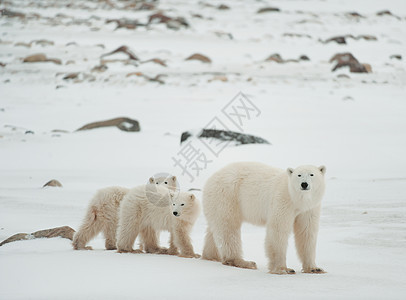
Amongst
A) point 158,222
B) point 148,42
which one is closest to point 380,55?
point 148,42

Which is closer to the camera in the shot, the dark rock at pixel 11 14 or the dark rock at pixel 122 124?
the dark rock at pixel 122 124

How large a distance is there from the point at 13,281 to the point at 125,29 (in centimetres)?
3014

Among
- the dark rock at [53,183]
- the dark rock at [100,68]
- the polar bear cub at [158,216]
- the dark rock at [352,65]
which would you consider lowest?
the dark rock at [100,68]

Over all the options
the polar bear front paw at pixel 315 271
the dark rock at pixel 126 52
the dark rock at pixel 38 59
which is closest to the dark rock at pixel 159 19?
the dark rock at pixel 126 52

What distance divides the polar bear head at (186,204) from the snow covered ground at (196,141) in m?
0.49

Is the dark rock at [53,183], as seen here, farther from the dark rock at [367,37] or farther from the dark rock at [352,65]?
the dark rock at [367,37]

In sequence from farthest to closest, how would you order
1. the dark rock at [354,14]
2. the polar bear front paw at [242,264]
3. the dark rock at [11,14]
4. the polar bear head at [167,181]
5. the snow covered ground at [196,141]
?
the dark rock at [354,14]
the dark rock at [11,14]
the polar bear head at [167,181]
the polar bear front paw at [242,264]
the snow covered ground at [196,141]

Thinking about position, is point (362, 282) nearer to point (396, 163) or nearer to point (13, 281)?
point (13, 281)

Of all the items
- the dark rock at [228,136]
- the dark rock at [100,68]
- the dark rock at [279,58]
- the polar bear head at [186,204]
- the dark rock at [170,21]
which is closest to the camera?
the polar bear head at [186,204]

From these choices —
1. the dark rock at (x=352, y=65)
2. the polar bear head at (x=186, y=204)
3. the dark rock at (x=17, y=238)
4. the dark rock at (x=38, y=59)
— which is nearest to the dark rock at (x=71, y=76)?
the dark rock at (x=38, y=59)

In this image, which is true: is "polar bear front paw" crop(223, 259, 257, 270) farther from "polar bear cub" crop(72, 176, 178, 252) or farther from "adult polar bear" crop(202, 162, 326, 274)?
"polar bear cub" crop(72, 176, 178, 252)

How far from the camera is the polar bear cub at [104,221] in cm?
636

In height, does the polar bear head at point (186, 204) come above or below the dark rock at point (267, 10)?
above

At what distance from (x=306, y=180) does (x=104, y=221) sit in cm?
257
